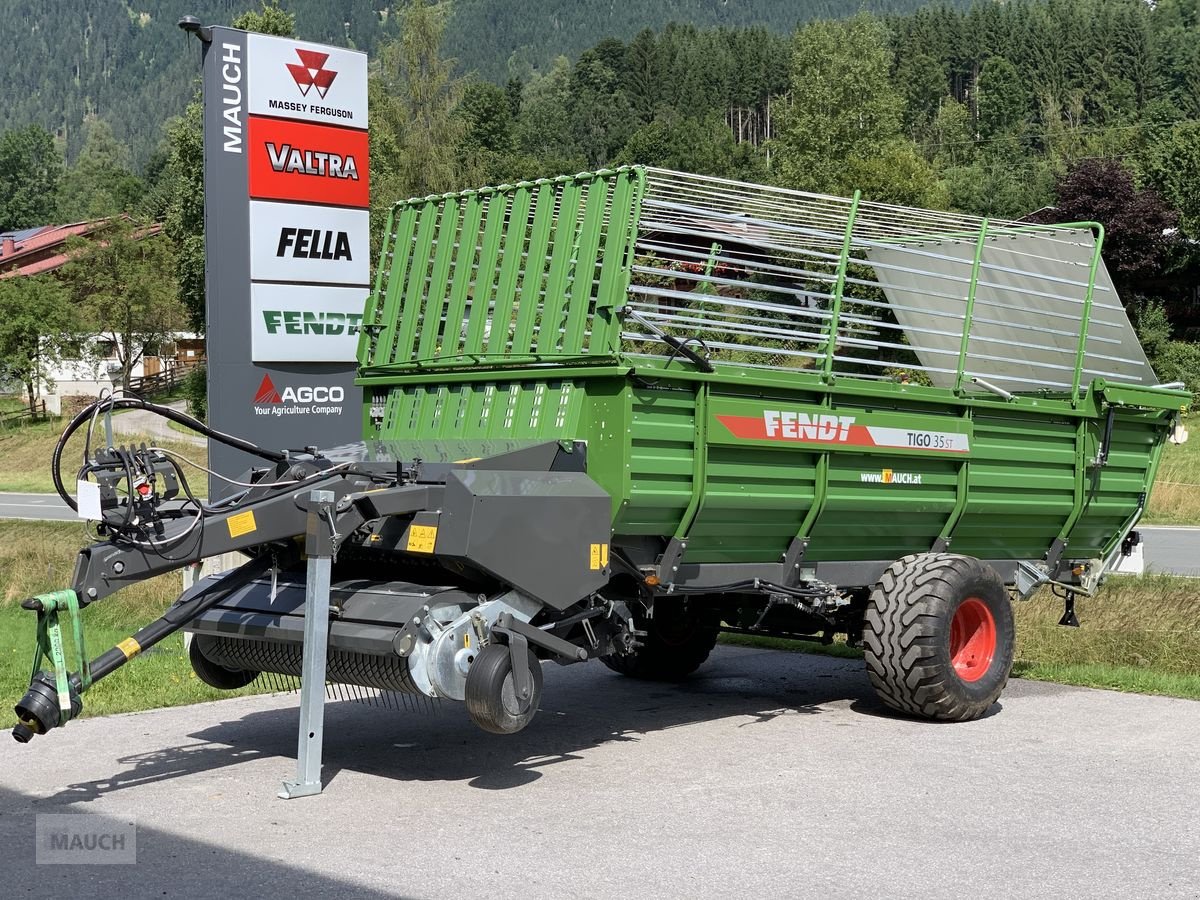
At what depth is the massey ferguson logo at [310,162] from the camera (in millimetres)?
11361

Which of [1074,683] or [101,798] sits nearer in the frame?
[101,798]

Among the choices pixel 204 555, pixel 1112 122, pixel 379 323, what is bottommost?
pixel 204 555

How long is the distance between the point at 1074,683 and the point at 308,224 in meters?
6.82

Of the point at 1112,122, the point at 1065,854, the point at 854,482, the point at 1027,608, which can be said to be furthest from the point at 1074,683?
the point at 1112,122

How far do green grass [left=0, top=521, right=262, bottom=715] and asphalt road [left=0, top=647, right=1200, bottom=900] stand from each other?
1.73ft

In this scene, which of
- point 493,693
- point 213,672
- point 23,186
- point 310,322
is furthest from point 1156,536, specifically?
point 23,186

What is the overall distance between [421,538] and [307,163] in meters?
5.61

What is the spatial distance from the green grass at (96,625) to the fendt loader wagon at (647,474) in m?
1.79

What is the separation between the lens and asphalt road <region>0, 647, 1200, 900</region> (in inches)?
220

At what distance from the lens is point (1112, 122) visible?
358 feet

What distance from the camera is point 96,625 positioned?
1370 cm

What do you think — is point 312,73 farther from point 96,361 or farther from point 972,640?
point 96,361

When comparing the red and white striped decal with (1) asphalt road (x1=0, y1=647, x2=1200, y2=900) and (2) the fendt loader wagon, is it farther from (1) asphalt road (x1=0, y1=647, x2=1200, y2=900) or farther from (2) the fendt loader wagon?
(1) asphalt road (x1=0, y1=647, x2=1200, y2=900)

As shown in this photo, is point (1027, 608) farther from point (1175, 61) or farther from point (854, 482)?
point (1175, 61)
